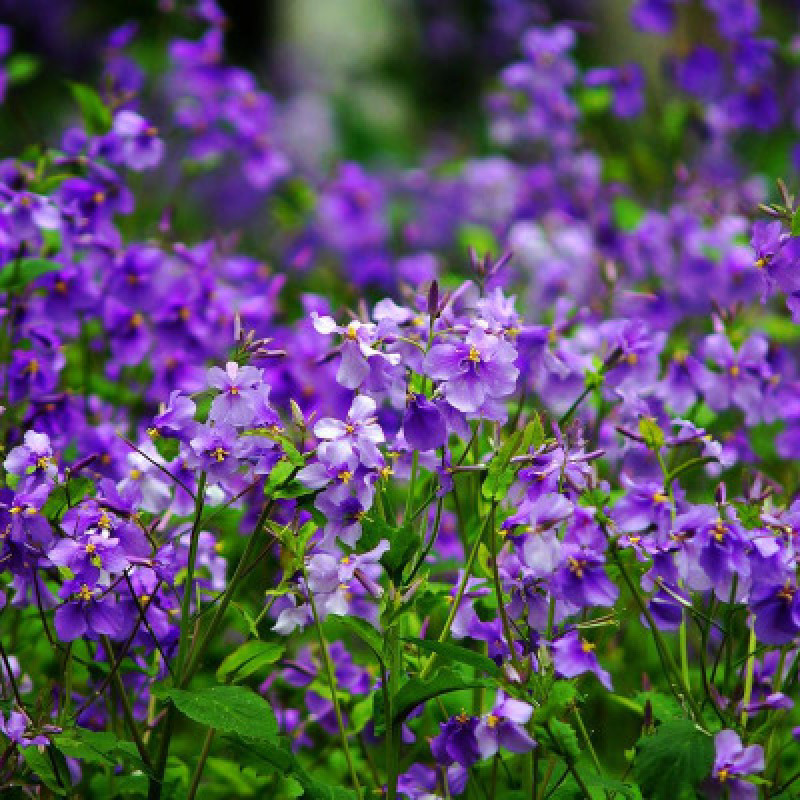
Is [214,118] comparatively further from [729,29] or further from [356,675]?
[356,675]

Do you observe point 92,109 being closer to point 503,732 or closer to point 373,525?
point 373,525

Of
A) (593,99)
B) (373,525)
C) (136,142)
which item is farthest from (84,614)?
(593,99)

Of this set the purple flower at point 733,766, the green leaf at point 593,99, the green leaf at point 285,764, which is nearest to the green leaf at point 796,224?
the purple flower at point 733,766

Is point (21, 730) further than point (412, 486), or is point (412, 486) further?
point (412, 486)

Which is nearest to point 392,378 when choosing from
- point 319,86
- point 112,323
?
point 112,323

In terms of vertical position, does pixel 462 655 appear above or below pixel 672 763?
above

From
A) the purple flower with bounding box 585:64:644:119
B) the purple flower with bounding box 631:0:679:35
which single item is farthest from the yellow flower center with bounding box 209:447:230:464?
the purple flower with bounding box 631:0:679:35

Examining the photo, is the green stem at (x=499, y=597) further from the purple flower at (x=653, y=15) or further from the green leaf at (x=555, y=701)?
the purple flower at (x=653, y=15)
